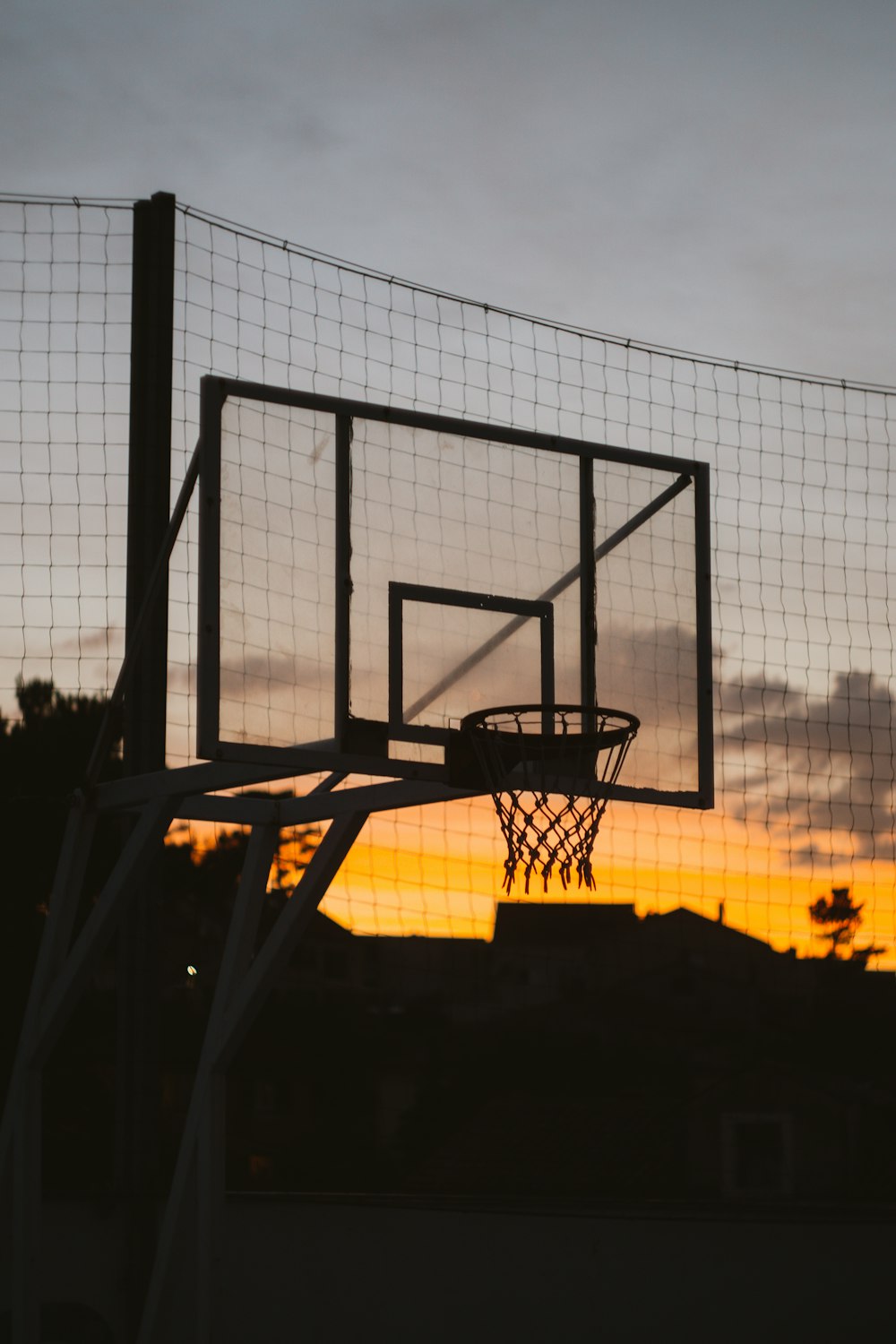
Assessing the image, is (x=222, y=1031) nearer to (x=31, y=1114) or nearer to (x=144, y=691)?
(x=31, y=1114)

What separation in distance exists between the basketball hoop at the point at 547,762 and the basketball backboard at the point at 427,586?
9 centimetres

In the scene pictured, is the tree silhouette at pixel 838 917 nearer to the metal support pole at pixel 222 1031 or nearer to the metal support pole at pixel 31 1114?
the metal support pole at pixel 222 1031

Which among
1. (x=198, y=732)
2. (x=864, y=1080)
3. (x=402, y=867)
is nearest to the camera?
(x=198, y=732)

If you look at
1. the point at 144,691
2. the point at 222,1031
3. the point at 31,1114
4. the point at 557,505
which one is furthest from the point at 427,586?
the point at 31,1114

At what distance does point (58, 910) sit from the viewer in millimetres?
5293

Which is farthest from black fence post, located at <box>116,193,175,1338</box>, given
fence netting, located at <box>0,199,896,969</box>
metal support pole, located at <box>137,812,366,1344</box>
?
metal support pole, located at <box>137,812,366,1344</box>

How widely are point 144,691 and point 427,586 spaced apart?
1.44 meters

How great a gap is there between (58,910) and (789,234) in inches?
A: 190

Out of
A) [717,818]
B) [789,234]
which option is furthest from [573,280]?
[717,818]

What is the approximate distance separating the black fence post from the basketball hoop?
147 centimetres

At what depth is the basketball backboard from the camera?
4434mm

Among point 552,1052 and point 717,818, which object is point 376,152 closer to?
point 717,818

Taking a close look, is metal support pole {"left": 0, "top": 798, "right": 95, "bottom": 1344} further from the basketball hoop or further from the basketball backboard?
the basketball hoop

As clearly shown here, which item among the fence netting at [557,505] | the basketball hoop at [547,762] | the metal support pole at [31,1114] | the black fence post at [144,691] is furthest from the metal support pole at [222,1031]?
the fence netting at [557,505]
